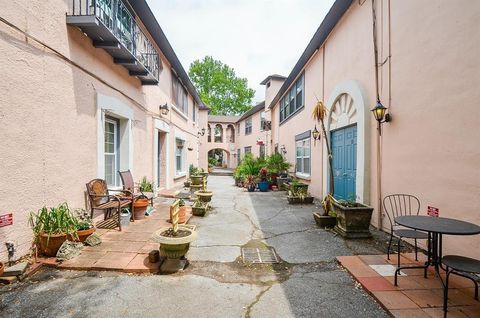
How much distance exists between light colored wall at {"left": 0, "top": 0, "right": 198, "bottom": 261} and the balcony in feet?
0.71

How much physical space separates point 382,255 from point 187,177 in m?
11.6

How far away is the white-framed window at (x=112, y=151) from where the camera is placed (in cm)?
623

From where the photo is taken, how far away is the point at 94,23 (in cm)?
418

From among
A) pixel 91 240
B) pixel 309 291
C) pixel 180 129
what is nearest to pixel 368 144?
pixel 309 291

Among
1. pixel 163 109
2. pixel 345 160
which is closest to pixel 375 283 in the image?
pixel 345 160

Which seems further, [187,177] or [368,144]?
[187,177]

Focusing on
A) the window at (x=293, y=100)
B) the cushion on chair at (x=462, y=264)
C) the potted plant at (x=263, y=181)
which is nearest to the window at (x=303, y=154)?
the window at (x=293, y=100)

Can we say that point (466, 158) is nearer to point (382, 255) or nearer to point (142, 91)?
point (382, 255)

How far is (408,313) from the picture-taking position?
8.07ft

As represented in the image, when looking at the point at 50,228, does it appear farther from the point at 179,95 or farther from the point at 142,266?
the point at 179,95

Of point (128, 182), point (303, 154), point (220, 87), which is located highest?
point (220, 87)

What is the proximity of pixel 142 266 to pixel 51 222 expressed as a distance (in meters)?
1.55

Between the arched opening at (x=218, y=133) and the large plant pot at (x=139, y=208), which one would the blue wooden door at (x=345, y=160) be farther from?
the arched opening at (x=218, y=133)

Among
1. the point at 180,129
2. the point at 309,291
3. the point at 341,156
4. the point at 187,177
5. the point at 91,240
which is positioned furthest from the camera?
the point at 187,177
